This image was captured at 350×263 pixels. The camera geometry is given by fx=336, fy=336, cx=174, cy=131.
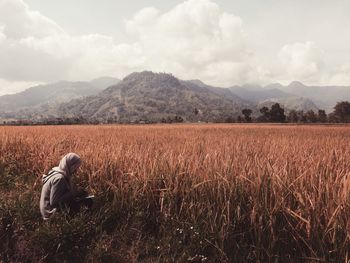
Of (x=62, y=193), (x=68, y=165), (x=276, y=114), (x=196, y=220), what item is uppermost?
(x=276, y=114)

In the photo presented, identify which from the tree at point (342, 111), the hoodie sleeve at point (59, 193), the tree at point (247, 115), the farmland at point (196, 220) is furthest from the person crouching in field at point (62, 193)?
the tree at point (342, 111)

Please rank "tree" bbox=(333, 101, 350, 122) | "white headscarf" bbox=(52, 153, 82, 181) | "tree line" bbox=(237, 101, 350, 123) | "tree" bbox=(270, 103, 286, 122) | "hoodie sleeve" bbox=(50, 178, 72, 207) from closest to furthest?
"hoodie sleeve" bbox=(50, 178, 72, 207), "white headscarf" bbox=(52, 153, 82, 181), "tree" bbox=(333, 101, 350, 122), "tree line" bbox=(237, 101, 350, 123), "tree" bbox=(270, 103, 286, 122)

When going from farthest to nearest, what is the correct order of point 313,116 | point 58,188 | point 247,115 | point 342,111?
point 313,116 < point 247,115 < point 342,111 < point 58,188

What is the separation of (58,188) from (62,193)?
0.11m

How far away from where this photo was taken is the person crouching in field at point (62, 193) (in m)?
4.84

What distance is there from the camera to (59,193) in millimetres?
4887

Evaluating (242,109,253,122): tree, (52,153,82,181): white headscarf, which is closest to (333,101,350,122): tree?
(242,109,253,122): tree

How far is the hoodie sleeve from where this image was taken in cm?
483

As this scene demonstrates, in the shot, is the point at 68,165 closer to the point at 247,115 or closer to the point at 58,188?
the point at 58,188

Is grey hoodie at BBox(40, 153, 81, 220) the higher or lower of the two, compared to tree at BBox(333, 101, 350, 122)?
lower

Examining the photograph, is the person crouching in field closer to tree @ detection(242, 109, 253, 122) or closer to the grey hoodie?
the grey hoodie

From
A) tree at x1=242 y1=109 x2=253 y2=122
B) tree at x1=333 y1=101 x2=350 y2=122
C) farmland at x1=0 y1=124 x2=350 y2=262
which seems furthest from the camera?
tree at x1=242 y1=109 x2=253 y2=122

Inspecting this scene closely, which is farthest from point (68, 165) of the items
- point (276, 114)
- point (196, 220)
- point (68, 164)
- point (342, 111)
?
point (342, 111)

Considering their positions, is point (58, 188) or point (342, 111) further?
point (342, 111)
